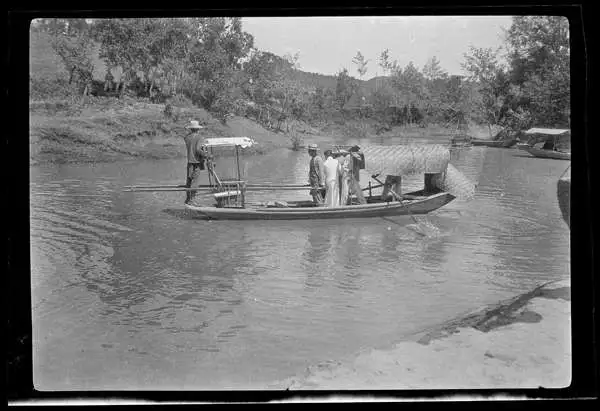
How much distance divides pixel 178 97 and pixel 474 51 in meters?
2.83

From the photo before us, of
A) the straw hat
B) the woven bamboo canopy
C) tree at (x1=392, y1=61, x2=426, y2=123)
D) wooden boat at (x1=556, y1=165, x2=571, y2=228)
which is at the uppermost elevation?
tree at (x1=392, y1=61, x2=426, y2=123)

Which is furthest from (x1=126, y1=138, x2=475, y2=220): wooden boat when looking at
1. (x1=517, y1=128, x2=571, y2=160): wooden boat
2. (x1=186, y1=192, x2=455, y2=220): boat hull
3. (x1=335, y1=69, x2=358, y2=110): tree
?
(x1=335, y1=69, x2=358, y2=110): tree

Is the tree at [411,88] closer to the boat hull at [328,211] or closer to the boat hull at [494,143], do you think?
the boat hull at [494,143]

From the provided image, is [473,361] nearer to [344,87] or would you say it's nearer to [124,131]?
[344,87]

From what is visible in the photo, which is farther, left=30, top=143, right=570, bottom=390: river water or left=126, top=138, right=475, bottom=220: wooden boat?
left=126, top=138, right=475, bottom=220: wooden boat

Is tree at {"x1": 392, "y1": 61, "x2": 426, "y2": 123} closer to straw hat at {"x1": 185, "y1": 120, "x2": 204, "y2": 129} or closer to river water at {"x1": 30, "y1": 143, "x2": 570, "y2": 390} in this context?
river water at {"x1": 30, "y1": 143, "x2": 570, "y2": 390}

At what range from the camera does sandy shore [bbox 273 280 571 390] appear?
12.9 feet

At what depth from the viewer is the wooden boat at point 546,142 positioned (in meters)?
5.19

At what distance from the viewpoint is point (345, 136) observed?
6.53m

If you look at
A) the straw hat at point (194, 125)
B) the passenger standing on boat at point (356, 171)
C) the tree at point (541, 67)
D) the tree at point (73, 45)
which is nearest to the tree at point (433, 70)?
the tree at point (541, 67)

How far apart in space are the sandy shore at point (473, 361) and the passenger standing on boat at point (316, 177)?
2.87 metres

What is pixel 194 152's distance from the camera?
6367mm

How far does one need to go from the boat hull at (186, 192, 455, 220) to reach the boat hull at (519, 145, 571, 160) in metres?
1.07
